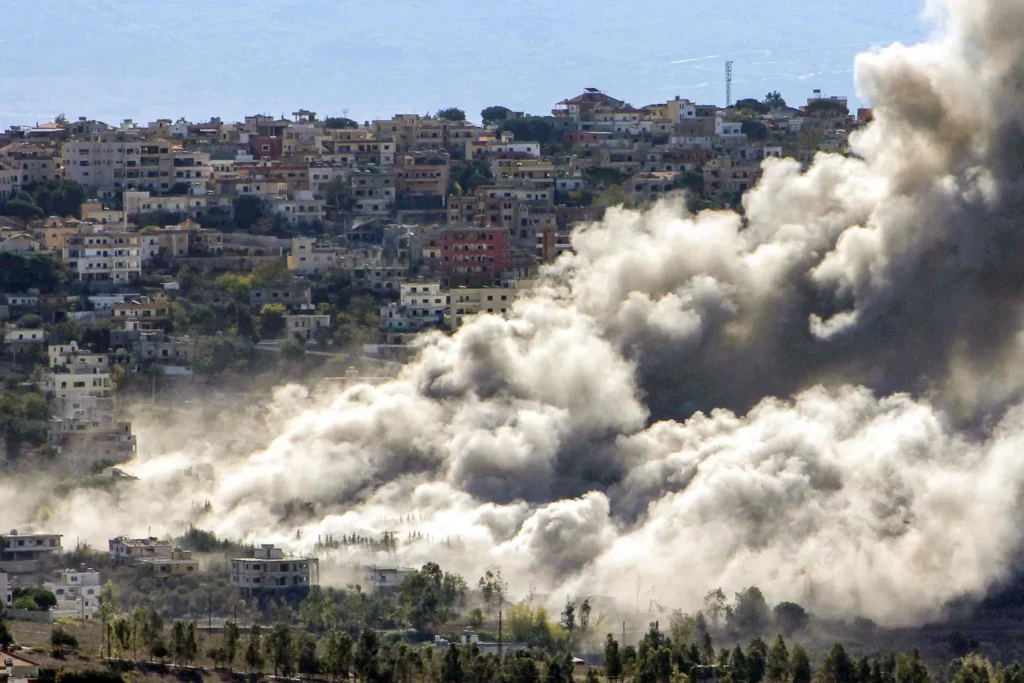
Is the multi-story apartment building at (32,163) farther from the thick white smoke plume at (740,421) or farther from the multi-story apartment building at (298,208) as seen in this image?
the thick white smoke plume at (740,421)

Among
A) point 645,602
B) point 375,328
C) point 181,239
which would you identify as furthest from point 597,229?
point 645,602

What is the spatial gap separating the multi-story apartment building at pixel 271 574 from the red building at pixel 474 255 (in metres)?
19.6

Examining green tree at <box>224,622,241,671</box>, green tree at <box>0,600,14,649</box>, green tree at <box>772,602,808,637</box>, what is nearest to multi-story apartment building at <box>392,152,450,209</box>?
green tree at <box>772,602,808,637</box>

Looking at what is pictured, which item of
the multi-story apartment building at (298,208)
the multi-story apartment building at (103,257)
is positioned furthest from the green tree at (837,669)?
the multi-story apartment building at (298,208)

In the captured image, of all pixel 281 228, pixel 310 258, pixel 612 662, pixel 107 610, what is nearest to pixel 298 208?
pixel 281 228

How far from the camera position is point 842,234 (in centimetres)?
7944

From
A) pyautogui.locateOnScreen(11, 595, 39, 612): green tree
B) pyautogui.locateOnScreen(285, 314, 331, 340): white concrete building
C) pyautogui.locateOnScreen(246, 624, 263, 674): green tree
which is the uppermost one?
pyautogui.locateOnScreen(285, 314, 331, 340): white concrete building

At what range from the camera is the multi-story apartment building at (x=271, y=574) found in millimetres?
71938

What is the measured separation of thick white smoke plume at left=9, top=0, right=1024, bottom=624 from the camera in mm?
71938

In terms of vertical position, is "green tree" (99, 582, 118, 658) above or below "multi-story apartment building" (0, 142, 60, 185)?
below

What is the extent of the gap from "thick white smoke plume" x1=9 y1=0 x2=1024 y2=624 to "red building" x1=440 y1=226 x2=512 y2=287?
7.19m

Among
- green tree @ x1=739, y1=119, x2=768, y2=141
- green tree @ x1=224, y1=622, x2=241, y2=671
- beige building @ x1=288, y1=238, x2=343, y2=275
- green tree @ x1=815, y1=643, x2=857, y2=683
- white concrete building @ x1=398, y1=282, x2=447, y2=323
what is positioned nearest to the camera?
green tree @ x1=815, y1=643, x2=857, y2=683

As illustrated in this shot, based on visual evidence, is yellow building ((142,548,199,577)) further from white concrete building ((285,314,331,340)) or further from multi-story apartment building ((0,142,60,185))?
multi-story apartment building ((0,142,60,185))

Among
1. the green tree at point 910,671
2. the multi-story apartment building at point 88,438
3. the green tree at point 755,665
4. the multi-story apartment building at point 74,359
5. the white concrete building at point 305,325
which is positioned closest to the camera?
the green tree at point 910,671
